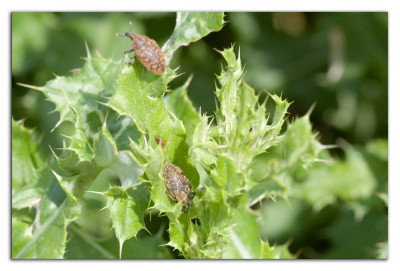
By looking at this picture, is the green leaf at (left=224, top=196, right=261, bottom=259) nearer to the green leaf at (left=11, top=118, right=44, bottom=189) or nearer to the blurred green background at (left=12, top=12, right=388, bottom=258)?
the green leaf at (left=11, top=118, right=44, bottom=189)

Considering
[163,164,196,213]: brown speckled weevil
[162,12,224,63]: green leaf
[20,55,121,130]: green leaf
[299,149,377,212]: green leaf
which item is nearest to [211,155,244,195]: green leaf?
[163,164,196,213]: brown speckled weevil

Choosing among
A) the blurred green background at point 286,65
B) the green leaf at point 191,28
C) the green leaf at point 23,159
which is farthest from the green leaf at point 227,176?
the blurred green background at point 286,65

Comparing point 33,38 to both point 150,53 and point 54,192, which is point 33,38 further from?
point 150,53

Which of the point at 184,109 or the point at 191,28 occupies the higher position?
the point at 191,28

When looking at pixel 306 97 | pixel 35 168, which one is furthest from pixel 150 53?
pixel 306 97

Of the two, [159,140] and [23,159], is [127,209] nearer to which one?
[159,140]

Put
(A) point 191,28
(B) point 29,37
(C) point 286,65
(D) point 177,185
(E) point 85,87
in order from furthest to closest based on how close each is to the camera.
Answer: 1. (C) point 286,65
2. (B) point 29,37
3. (E) point 85,87
4. (A) point 191,28
5. (D) point 177,185

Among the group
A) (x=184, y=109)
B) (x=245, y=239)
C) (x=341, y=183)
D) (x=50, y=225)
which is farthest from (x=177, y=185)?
(x=341, y=183)
